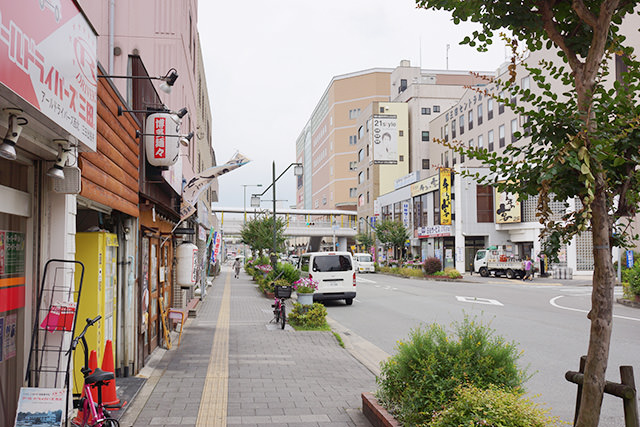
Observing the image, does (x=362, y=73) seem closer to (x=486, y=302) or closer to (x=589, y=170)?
(x=486, y=302)

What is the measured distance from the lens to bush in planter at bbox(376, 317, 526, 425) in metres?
5.11

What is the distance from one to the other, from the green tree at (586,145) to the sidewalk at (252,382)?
3495mm

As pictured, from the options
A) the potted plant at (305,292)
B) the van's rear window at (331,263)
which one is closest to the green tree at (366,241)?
the van's rear window at (331,263)

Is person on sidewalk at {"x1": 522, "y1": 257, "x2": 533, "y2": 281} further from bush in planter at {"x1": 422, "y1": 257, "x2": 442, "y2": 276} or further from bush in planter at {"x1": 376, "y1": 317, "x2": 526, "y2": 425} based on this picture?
bush in planter at {"x1": 376, "y1": 317, "x2": 526, "y2": 425}

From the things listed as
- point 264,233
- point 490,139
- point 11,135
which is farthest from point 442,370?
point 490,139

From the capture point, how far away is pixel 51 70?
3.97 meters

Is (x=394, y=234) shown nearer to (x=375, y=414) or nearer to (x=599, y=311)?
(x=375, y=414)

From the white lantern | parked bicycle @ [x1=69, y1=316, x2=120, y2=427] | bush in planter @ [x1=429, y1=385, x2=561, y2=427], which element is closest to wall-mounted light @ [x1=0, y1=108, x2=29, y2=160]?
parked bicycle @ [x1=69, y1=316, x2=120, y2=427]

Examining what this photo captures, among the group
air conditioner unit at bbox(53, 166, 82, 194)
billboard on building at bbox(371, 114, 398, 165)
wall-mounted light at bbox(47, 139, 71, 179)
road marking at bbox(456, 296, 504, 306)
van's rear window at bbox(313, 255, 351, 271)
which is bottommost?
road marking at bbox(456, 296, 504, 306)

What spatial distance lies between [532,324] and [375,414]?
420 inches

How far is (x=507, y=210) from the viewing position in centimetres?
4688

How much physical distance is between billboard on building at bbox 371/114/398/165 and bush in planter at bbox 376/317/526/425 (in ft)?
230

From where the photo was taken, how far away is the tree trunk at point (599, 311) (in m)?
3.31

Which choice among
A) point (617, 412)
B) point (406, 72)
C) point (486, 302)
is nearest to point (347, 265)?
point (486, 302)
